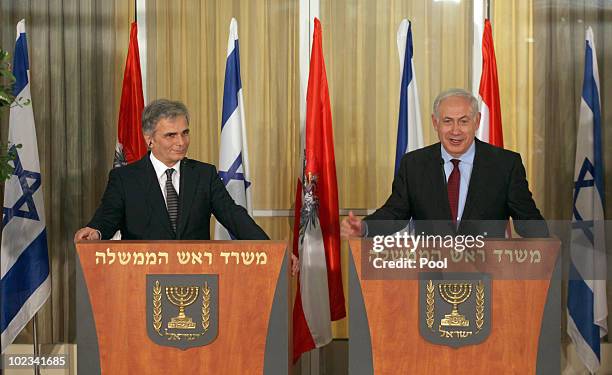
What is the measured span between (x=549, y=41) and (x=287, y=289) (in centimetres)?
270

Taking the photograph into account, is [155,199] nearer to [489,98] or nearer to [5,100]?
[5,100]

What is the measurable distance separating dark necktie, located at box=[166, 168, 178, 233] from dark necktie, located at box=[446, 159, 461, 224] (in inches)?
45.2

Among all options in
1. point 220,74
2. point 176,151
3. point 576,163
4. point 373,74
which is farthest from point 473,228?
point 220,74

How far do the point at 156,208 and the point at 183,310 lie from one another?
0.70 m

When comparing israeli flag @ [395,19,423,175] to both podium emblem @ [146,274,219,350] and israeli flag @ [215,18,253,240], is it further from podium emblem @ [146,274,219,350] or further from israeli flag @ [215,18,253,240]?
podium emblem @ [146,274,219,350]

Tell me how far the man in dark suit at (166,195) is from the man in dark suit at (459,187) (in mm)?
632

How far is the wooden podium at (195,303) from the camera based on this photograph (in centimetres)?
257

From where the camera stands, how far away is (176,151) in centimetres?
317

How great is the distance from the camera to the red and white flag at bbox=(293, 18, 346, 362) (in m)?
4.24

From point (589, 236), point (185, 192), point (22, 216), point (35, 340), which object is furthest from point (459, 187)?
point (35, 340)

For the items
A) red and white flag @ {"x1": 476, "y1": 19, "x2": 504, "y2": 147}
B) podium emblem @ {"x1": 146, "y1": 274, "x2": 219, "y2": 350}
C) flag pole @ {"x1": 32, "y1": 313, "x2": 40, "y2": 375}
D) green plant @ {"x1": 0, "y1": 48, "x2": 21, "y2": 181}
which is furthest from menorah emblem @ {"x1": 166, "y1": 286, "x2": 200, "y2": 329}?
red and white flag @ {"x1": 476, "y1": 19, "x2": 504, "y2": 147}

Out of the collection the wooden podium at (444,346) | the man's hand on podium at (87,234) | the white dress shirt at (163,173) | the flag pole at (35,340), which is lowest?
the flag pole at (35,340)

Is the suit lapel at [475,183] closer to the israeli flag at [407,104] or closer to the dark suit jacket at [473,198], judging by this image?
the dark suit jacket at [473,198]

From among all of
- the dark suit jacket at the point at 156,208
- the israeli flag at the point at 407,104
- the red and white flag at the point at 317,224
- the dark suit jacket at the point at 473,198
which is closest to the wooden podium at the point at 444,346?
the dark suit jacket at the point at 473,198
